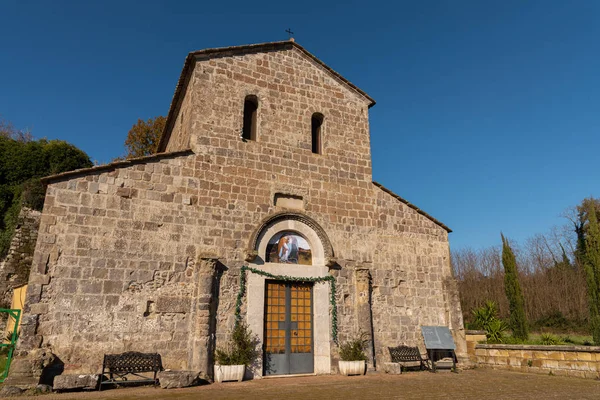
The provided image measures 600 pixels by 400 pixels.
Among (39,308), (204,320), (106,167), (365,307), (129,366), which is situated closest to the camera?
(39,308)

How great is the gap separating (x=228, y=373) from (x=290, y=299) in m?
2.63

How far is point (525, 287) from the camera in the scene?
31.0 meters

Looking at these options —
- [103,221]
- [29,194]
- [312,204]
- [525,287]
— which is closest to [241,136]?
[312,204]

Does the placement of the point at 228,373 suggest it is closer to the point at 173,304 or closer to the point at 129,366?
the point at 173,304

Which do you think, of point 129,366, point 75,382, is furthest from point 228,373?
point 75,382

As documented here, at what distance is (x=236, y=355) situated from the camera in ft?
31.2

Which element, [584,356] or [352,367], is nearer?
[584,356]

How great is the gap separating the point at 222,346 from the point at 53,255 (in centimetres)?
439

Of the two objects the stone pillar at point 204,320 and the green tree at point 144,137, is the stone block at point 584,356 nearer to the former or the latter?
the stone pillar at point 204,320

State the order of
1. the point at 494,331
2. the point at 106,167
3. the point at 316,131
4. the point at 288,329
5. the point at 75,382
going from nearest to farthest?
the point at 75,382, the point at 106,167, the point at 288,329, the point at 316,131, the point at 494,331

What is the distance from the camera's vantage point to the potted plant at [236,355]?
30.5ft

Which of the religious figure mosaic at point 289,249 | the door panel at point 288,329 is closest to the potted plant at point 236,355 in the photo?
the door panel at point 288,329

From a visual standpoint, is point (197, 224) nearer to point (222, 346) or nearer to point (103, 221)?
point (103, 221)

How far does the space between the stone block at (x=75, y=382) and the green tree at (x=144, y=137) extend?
22.6 meters
